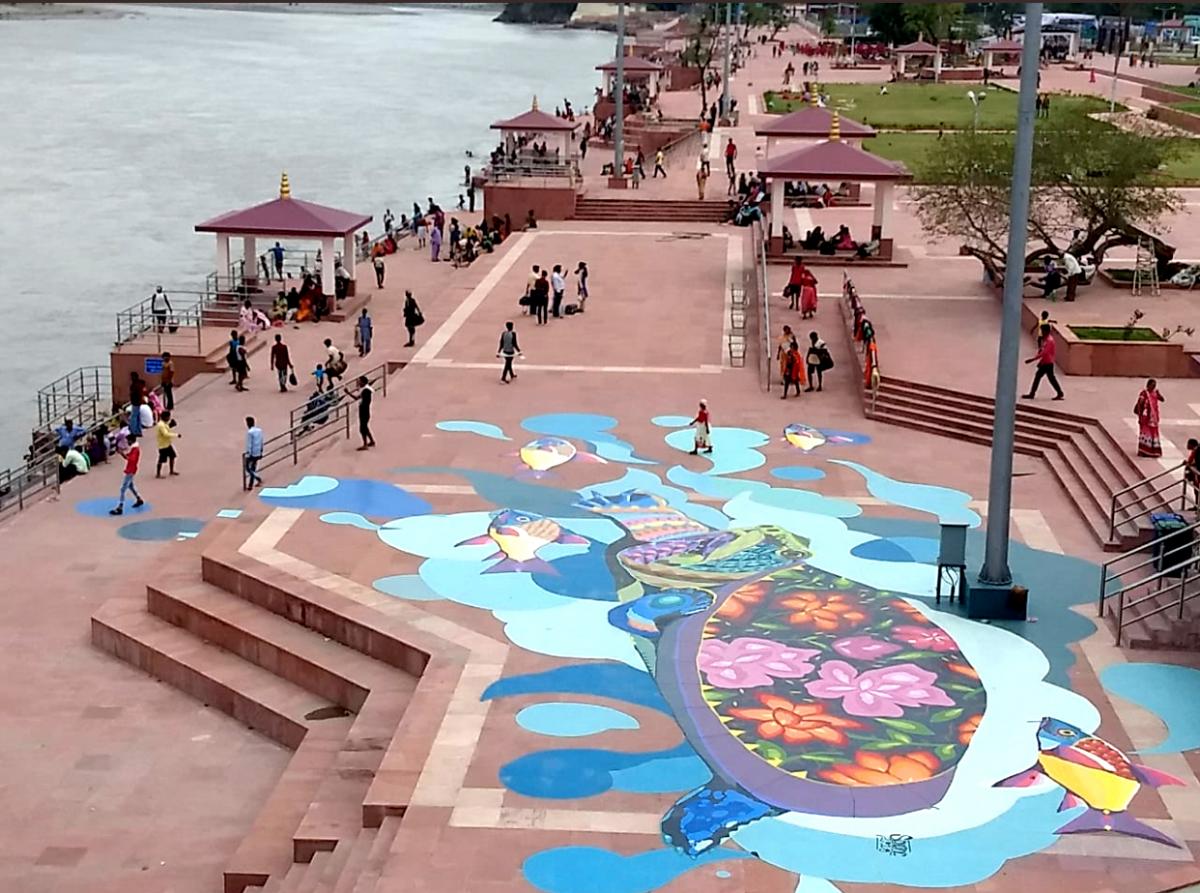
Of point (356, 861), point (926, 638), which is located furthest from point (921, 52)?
point (356, 861)

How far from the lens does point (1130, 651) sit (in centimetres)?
1433

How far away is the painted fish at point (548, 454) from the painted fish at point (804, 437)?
2.75 m

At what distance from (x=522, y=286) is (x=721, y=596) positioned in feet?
60.1

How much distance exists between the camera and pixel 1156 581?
51.5 ft

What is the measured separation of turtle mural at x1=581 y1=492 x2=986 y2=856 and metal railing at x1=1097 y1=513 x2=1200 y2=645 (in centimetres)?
176

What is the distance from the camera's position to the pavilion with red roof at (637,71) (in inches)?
2913

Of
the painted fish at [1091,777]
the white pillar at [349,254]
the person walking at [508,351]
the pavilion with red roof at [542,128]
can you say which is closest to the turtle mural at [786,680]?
the painted fish at [1091,777]

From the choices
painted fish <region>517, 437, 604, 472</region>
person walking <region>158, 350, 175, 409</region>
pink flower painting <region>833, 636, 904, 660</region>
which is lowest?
person walking <region>158, 350, 175, 409</region>

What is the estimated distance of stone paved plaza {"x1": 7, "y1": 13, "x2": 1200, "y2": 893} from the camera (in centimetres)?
1116

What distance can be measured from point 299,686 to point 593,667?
10.0ft

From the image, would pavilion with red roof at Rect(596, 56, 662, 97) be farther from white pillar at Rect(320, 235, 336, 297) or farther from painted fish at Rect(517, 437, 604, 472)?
painted fish at Rect(517, 437, 604, 472)

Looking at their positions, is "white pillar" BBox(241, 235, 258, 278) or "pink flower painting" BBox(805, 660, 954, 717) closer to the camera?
"pink flower painting" BBox(805, 660, 954, 717)

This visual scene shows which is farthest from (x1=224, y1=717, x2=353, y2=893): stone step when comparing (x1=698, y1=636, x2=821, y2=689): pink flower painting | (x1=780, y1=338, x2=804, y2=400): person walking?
(x1=780, y1=338, x2=804, y2=400): person walking

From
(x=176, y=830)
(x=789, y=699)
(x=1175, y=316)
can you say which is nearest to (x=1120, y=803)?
(x=789, y=699)
